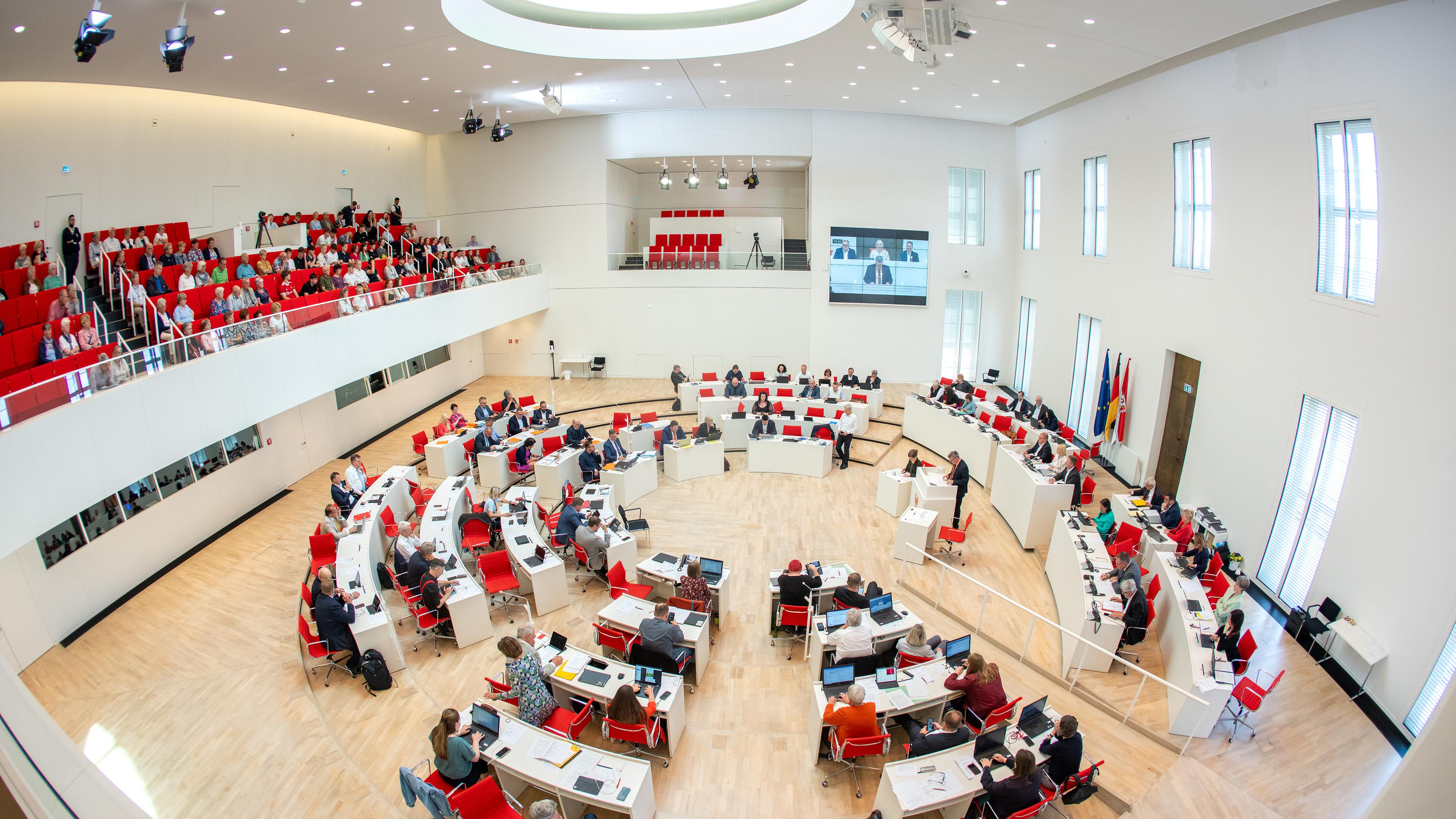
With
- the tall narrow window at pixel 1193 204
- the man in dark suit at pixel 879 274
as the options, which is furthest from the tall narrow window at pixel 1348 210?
the man in dark suit at pixel 879 274

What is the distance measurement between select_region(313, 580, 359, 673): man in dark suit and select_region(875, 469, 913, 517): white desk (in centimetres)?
854

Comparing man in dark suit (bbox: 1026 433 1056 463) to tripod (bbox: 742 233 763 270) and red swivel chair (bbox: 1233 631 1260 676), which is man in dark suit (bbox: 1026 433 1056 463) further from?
tripod (bbox: 742 233 763 270)

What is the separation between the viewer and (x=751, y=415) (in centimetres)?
1563

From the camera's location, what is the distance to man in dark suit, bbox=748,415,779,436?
567 inches

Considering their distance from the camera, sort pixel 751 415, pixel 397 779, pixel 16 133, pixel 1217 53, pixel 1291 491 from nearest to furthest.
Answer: pixel 397 779 → pixel 1291 491 → pixel 1217 53 → pixel 16 133 → pixel 751 415

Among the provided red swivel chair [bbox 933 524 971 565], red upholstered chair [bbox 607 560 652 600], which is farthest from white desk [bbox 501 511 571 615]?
red swivel chair [bbox 933 524 971 565]

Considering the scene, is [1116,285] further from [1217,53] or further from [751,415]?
[751,415]

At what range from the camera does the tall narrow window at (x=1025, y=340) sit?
18.5 m

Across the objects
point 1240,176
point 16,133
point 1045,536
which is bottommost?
point 1045,536

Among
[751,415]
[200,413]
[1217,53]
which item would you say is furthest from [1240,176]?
[200,413]

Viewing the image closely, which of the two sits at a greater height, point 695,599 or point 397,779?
point 695,599

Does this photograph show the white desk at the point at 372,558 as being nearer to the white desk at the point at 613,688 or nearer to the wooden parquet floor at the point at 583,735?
the wooden parquet floor at the point at 583,735

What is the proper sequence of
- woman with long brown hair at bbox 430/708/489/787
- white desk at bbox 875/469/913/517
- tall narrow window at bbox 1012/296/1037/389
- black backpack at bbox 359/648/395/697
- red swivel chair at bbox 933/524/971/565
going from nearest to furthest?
1. woman with long brown hair at bbox 430/708/489/787
2. black backpack at bbox 359/648/395/697
3. red swivel chair at bbox 933/524/971/565
4. white desk at bbox 875/469/913/517
5. tall narrow window at bbox 1012/296/1037/389

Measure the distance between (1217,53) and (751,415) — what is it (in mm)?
10391
